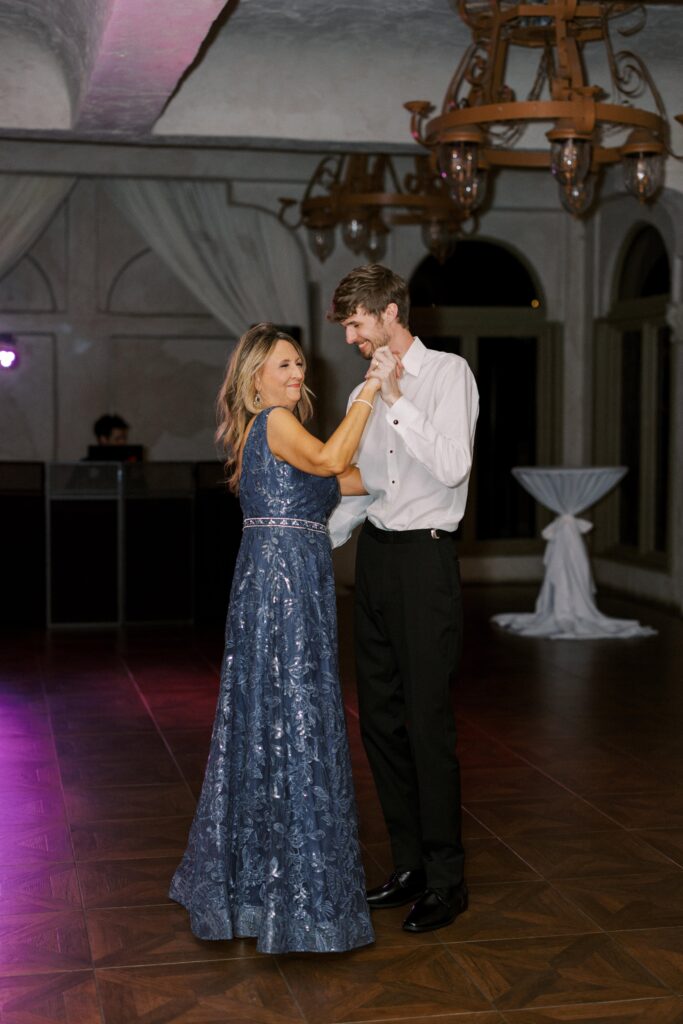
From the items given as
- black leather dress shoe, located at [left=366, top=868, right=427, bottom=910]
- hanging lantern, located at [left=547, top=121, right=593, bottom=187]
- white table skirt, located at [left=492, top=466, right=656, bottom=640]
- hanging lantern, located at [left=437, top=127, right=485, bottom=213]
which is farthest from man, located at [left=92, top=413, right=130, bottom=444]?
black leather dress shoe, located at [left=366, top=868, right=427, bottom=910]

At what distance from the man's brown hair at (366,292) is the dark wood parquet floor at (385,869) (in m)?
1.62

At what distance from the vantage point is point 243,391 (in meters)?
3.51

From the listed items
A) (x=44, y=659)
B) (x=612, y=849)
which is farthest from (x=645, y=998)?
(x=44, y=659)

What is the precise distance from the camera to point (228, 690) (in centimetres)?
349

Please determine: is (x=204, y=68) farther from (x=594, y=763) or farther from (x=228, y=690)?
(x=228, y=690)

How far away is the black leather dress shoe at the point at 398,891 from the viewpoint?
12.1 feet

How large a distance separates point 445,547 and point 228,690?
681 millimetres

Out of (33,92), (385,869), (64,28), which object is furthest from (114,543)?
(385,869)

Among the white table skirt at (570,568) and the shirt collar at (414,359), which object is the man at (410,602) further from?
the white table skirt at (570,568)

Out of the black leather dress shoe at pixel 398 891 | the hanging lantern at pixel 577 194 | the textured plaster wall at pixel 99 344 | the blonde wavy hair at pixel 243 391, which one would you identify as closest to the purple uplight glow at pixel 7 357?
the textured plaster wall at pixel 99 344

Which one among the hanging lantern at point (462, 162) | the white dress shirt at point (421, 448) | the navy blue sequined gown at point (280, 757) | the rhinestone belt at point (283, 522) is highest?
the hanging lantern at point (462, 162)

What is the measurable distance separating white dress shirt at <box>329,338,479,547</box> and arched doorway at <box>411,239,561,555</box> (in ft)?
26.3

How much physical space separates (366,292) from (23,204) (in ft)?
24.9

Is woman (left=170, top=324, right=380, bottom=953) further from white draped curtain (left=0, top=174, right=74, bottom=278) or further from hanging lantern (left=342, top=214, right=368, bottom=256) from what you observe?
white draped curtain (left=0, top=174, right=74, bottom=278)
